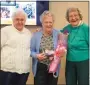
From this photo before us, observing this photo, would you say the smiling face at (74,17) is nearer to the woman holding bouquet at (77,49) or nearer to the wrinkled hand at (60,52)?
the woman holding bouquet at (77,49)

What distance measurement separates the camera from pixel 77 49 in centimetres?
243

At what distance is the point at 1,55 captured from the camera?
235 cm

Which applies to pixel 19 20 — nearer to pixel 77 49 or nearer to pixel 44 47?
pixel 44 47

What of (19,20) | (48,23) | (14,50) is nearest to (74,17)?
(48,23)

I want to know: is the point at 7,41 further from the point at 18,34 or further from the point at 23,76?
the point at 23,76

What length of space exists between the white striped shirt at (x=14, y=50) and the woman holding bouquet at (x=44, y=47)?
10cm

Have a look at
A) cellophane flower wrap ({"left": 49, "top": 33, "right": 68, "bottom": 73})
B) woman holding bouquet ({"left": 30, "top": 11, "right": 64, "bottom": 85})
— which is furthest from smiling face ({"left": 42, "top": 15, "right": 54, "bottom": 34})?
cellophane flower wrap ({"left": 49, "top": 33, "right": 68, "bottom": 73})

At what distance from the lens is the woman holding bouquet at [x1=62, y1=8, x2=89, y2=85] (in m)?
2.40

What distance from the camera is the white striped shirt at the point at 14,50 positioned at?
2.30 m

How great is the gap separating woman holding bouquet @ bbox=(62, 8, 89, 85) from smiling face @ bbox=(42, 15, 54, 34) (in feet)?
0.79

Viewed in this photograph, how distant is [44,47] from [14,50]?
321 millimetres

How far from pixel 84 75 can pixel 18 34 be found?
868mm

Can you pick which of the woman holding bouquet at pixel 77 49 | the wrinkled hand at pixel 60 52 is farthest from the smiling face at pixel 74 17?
the wrinkled hand at pixel 60 52

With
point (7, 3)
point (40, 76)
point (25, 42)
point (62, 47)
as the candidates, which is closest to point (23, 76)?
point (40, 76)
